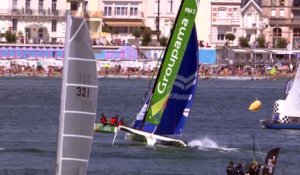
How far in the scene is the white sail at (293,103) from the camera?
2685 inches

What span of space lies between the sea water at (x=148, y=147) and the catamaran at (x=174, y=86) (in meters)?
1.14

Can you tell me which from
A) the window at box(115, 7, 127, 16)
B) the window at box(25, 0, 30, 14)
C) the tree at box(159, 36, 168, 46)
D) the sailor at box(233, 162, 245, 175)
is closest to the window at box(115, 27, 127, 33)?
the window at box(115, 7, 127, 16)

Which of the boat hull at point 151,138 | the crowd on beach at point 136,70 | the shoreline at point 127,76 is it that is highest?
the boat hull at point 151,138

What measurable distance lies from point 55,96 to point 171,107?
50472 mm

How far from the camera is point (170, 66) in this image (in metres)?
55.0

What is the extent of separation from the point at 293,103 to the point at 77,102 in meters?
38.4

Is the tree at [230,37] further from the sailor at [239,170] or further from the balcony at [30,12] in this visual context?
Answer: the sailor at [239,170]

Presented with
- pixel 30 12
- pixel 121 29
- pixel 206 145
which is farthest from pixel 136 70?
pixel 206 145

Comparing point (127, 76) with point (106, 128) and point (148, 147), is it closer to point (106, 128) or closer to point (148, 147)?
point (106, 128)

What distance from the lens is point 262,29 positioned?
6722 inches

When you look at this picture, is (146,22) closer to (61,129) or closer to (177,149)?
(177,149)

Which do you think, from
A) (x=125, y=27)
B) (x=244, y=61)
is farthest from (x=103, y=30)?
(x=244, y=61)

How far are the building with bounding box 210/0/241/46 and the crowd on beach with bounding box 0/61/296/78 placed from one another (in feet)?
18.7

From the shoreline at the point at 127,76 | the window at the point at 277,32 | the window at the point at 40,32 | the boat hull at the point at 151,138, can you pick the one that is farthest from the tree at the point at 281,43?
the boat hull at the point at 151,138
